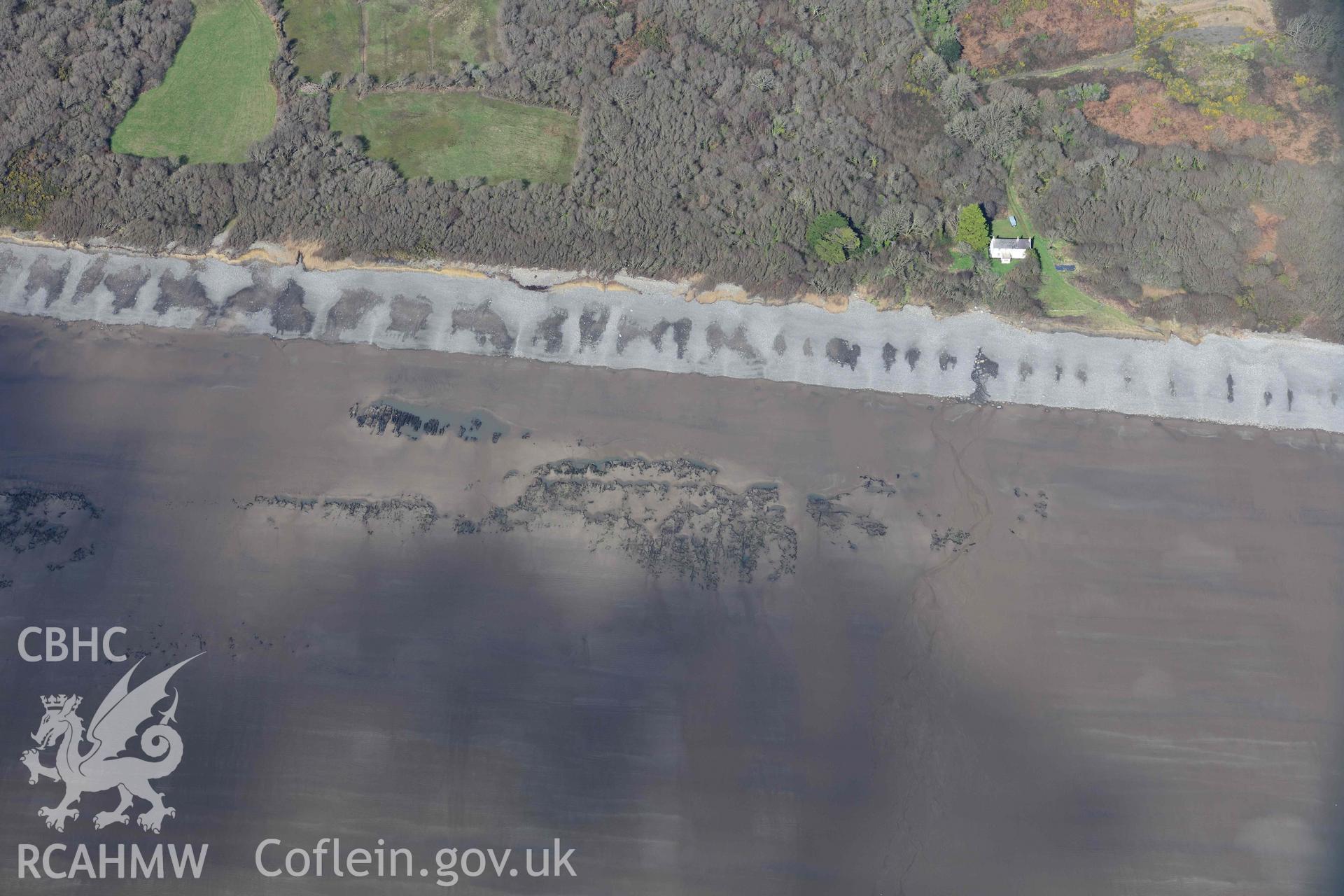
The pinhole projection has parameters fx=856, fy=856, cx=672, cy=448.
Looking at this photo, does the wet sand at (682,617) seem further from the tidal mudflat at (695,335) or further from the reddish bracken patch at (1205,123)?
the reddish bracken patch at (1205,123)

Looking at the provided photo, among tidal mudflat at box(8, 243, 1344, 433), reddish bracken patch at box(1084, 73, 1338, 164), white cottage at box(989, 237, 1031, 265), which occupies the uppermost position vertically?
reddish bracken patch at box(1084, 73, 1338, 164)

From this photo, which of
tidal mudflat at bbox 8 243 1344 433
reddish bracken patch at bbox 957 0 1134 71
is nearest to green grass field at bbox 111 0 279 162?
tidal mudflat at bbox 8 243 1344 433

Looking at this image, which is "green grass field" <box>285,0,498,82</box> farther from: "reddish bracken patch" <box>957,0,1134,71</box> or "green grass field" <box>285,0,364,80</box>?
"reddish bracken patch" <box>957,0,1134,71</box>

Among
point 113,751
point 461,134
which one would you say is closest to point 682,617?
point 113,751

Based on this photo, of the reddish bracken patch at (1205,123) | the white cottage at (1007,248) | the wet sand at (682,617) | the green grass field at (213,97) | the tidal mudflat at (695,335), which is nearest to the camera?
the wet sand at (682,617)

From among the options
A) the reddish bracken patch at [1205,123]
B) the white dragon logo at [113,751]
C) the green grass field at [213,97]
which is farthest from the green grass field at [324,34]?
the reddish bracken patch at [1205,123]
